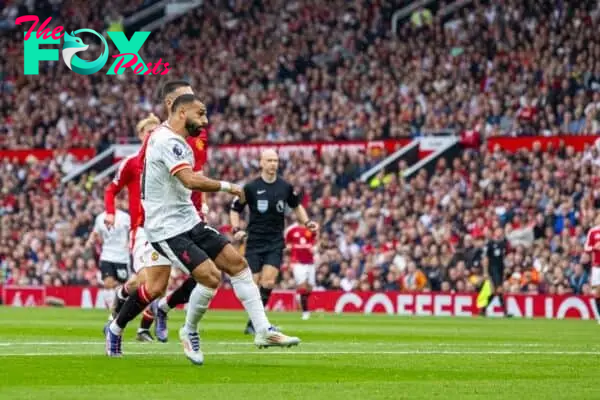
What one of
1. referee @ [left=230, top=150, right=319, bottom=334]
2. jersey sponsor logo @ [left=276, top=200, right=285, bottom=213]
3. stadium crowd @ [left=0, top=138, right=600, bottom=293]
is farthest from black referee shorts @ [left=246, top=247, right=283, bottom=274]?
stadium crowd @ [left=0, top=138, right=600, bottom=293]

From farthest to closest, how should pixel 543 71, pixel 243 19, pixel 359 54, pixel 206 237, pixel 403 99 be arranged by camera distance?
1. pixel 243 19
2. pixel 359 54
3. pixel 403 99
4. pixel 543 71
5. pixel 206 237

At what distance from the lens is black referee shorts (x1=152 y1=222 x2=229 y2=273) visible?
43.7 ft

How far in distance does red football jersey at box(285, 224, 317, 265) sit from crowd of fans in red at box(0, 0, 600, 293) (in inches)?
108

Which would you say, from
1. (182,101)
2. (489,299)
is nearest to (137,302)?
(182,101)

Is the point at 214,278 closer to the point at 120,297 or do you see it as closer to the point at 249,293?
the point at 249,293

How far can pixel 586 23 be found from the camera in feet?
125

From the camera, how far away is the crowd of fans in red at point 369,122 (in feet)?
115

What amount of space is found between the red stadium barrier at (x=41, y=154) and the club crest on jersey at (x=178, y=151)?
3331 cm

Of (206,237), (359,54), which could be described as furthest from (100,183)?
(206,237)

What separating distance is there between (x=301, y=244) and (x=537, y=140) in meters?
7.09

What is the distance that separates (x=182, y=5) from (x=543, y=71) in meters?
16.8

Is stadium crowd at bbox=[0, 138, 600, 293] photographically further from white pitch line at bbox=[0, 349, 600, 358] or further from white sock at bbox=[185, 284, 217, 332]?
white sock at bbox=[185, 284, 217, 332]

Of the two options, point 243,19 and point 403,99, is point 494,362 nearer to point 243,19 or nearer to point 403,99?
point 403,99

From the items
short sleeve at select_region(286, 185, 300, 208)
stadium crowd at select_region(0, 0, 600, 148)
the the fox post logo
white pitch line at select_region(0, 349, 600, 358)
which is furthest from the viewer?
the the fox post logo
